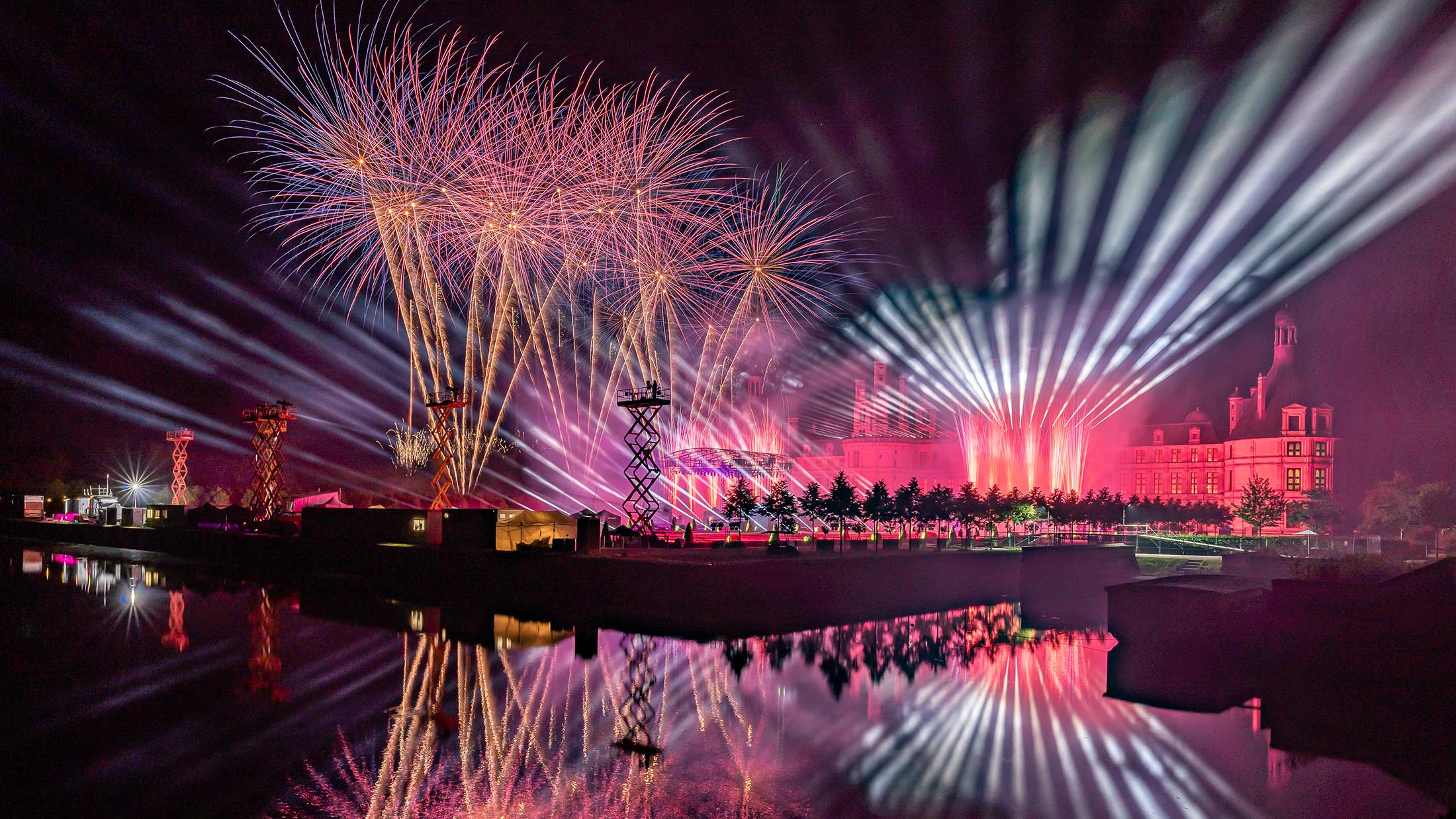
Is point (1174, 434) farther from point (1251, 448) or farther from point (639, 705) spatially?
point (639, 705)

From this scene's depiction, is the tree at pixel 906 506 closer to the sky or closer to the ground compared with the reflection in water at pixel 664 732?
closer to the sky

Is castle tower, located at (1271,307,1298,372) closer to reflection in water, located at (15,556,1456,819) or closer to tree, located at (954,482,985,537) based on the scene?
tree, located at (954,482,985,537)

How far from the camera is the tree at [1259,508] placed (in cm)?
5750

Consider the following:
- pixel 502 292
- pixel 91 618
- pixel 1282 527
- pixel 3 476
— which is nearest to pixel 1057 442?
pixel 1282 527

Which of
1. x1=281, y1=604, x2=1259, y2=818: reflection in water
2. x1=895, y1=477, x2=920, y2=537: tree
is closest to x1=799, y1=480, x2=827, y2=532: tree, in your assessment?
x1=895, y1=477, x2=920, y2=537: tree

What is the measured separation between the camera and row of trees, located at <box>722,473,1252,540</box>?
44000 millimetres

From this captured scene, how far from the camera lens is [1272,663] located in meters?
18.1

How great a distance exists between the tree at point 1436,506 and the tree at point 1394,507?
0.65 ft

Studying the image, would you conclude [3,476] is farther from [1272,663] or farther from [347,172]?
[1272,663]

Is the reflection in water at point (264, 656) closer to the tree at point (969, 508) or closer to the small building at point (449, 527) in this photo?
the small building at point (449, 527)

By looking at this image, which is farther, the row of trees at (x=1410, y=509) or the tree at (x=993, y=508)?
the tree at (x=993, y=508)

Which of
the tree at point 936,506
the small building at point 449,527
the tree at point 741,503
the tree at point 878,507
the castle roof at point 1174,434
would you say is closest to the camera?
the small building at point 449,527

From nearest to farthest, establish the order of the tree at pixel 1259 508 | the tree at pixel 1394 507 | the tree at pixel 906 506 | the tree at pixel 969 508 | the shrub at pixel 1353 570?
the shrub at pixel 1353 570, the tree at pixel 1394 507, the tree at pixel 906 506, the tree at pixel 969 508, the tree at pixel 1259 508

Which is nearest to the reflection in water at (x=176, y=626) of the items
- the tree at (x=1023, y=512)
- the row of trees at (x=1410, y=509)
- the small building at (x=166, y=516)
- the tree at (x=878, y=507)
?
the small building at (x=166, y=516)
